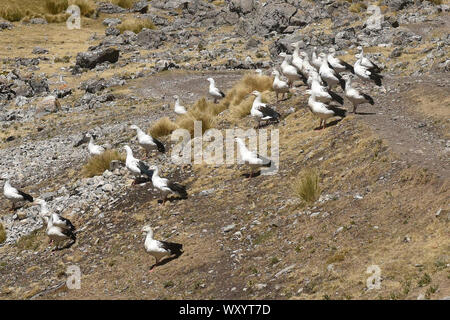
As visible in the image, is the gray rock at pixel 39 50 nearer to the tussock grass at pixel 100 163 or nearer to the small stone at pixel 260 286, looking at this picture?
the tussock grass at pixel 100 163

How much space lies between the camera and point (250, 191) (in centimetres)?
1594

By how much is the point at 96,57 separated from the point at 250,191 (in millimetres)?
27656

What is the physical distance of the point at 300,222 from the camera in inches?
518

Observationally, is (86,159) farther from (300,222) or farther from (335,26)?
(335,26)

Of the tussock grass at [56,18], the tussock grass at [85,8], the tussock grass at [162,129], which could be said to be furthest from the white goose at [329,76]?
the tussock grass at [85,8]

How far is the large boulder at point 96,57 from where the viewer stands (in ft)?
132

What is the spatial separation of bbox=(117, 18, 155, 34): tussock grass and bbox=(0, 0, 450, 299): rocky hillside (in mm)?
14357

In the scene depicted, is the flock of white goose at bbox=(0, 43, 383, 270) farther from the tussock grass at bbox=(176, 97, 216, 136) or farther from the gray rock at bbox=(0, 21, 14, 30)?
the gray rock at bbox=(0, 21, 14, 30)

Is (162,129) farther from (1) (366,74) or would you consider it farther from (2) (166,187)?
(1) (366,74)

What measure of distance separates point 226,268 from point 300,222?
6.63 ft

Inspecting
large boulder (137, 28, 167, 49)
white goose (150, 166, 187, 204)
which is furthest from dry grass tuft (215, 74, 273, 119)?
large boulder (137, 28, 167, 49)

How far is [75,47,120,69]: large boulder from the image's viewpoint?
4038 cm

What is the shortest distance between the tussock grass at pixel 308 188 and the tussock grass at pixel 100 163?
833 centimetres
